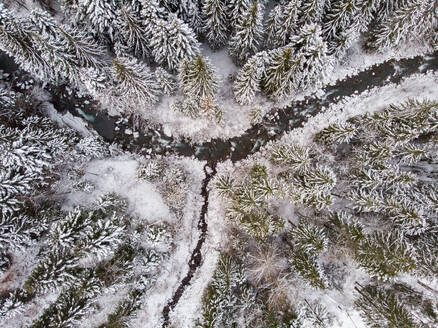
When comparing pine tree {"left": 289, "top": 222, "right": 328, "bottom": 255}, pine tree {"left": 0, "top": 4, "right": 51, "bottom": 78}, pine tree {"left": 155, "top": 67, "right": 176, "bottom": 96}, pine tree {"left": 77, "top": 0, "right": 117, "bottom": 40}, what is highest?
pine tree {"left": 77, "top": 0, "right": 117, "bottom": 40}

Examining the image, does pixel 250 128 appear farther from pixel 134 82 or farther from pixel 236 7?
pixel 134 82

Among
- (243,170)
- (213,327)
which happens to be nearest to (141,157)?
(243,170)

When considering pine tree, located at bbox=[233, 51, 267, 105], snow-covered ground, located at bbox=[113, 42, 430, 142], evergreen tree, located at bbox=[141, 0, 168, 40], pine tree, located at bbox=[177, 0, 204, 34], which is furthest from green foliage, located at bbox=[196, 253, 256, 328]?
pine tree, located at bbox=[177, 0, 204, 34]

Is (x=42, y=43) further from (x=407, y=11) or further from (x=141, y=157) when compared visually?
(x=407, y=11)

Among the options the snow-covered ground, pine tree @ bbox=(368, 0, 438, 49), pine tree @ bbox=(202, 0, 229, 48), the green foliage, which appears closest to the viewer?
pine tree @ bbox=(202, 0, 229, 48)

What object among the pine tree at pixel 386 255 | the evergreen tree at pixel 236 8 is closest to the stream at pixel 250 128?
the evergreen tree at pixel 236 8

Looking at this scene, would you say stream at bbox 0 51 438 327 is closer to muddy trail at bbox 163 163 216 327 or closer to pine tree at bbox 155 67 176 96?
muddy trail at bbox 163 163 216 327
